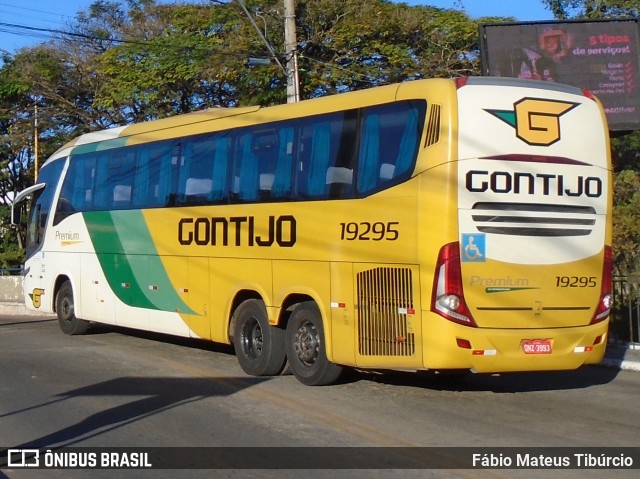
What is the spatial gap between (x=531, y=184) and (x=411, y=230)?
1.38 m

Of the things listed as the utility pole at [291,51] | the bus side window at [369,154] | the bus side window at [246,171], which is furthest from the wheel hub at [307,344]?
the utility pole at [291,51]

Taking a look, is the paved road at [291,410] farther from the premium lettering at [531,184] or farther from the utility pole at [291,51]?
the utility pole at [291,51]

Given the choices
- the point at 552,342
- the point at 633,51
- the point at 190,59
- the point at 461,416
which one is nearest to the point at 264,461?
the point at 461,416

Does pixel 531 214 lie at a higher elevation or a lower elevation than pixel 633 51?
lower

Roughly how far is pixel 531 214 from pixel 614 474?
131 inches

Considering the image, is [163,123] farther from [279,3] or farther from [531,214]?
[279,3]

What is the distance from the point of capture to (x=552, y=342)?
10109 millimetres

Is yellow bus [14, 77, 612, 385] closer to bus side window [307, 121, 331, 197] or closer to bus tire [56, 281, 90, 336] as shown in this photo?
bus side window [307, 121, 331, 197]

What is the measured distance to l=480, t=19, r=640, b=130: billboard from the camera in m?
18.3

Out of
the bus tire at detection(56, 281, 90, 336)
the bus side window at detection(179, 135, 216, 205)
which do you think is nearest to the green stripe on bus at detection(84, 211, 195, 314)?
the bus side window at detection(179, 135, 216, 205)

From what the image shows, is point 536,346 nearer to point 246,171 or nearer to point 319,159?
point 319,159

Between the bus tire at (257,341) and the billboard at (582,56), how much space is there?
8.27 metres

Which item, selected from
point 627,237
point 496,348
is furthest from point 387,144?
point 627,237

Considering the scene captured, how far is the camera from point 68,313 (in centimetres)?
1777
